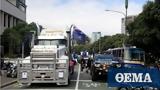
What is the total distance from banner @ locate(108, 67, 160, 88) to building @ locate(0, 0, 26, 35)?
66.8 metres

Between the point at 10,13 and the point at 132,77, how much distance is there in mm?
82617

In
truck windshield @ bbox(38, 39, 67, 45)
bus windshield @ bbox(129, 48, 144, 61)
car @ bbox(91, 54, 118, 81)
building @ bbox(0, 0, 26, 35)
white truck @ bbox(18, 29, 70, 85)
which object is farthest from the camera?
building @ bbox(0, 0, 26, 35)

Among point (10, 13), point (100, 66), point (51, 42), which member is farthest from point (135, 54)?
point (10, 13)

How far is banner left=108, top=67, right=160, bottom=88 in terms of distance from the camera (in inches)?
772

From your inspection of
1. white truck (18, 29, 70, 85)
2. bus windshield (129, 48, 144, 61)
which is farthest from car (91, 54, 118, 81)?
bus windshield (129, 48, 144, 61)

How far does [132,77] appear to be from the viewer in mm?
19672

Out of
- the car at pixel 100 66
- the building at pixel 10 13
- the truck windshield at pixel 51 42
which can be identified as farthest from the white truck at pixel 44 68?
the building at pixel 10 13

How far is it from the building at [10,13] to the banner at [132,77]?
66.8 meters

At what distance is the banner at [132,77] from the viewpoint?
772 inches

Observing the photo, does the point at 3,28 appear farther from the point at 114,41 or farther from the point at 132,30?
the point at 114,41

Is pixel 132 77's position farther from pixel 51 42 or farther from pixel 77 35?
pixel 77 35

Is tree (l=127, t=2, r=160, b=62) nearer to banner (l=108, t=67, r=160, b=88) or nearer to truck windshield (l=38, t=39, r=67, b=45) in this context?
truck windshield (l=38, t=39, r=67, b=45)

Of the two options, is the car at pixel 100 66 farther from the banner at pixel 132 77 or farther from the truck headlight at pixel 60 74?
the banner at pixel 132 77

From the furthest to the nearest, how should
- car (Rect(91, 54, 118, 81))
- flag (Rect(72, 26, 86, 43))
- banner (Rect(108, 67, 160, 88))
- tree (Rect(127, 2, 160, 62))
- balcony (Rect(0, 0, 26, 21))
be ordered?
balcony (Rect(0, 0, 26, 21)) < tree (Rect(127, 2, 160, 62)) < flag (Rect(72, 26, 86, 43)) < car (Rect(91, 54, 118, 81)) < banner (Rect(108, 67, 160, 88))
